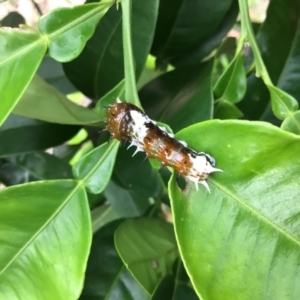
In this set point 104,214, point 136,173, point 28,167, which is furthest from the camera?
point 104,214

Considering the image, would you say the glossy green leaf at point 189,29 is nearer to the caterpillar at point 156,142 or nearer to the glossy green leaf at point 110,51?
the glossy green leaf at point 110,51

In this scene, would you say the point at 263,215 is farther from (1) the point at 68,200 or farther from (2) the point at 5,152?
(2) the point at 5,152

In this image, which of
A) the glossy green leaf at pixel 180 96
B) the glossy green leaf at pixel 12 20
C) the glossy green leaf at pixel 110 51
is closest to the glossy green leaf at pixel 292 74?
the glossy green leaf at pixel 180 96

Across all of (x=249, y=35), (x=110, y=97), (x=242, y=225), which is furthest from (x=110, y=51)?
(x=242, y=225)

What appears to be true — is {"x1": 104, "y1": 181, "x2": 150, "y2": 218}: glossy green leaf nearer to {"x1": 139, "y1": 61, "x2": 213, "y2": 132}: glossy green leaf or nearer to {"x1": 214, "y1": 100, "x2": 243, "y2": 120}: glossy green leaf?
{"x1": 139, "y1": 61, "x2": 213, "y2": 132}: glossy green leaf

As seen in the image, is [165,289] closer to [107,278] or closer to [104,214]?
[107,278]

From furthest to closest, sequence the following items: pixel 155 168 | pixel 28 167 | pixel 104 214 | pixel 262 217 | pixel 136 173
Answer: pixel 104 214, pixel 28 167, pixel 136 173, pixel 155 168, pixel 262 217

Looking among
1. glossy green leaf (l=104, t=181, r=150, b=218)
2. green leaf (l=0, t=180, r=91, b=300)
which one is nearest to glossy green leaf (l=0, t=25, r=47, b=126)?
green leaf (l=0, t=180, r=91, b=300)
